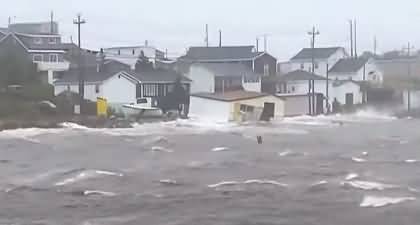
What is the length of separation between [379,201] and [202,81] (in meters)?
39.7

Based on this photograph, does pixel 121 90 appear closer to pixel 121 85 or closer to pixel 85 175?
pixel 121 85

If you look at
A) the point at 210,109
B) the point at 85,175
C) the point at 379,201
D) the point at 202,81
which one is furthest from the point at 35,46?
the point at 379,201

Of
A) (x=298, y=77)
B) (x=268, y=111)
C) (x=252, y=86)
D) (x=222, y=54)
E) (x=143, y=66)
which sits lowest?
(x=268, y=111)

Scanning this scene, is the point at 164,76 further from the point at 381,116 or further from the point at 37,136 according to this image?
the point at 37,136

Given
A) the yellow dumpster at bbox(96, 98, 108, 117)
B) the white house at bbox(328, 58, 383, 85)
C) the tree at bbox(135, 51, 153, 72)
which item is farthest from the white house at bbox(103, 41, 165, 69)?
the yellow dumpster at bbox(96, 98, 108, 117)

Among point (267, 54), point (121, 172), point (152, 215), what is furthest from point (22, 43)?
point (152, 215)

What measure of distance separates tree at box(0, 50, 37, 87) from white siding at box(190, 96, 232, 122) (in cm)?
923

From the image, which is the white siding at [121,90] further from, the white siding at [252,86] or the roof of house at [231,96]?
the white siding at [252,86]

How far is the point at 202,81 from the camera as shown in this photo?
52.6 metres

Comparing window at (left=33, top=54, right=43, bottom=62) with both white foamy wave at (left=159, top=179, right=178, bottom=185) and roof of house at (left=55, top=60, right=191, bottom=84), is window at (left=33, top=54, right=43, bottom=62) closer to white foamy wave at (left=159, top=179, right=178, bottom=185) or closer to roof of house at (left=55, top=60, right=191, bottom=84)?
roof of house at (left=55, top=60, right=191, bottom=84)

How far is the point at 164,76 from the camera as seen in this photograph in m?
50.1

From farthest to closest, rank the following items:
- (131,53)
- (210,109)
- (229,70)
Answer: (131,53) → (229,70) → (210,109)

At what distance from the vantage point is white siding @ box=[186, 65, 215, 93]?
172ft

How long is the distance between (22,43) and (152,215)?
41.2 metres
